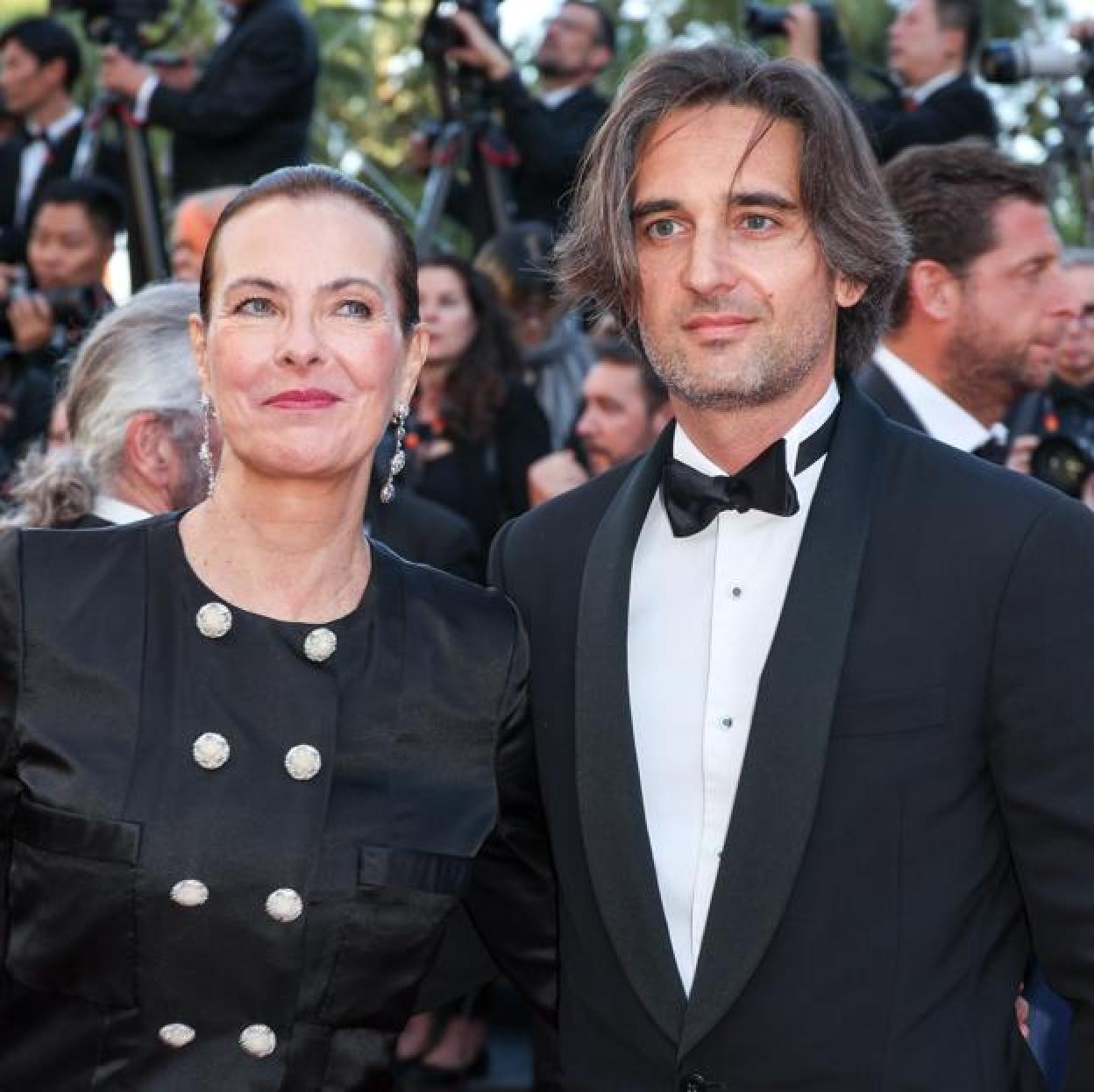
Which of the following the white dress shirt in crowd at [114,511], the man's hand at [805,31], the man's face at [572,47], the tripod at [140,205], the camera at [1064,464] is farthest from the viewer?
the man's face at [572,47]

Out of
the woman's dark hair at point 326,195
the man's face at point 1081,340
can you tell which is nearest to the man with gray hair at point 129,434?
the woman's dark hair at point 326,195

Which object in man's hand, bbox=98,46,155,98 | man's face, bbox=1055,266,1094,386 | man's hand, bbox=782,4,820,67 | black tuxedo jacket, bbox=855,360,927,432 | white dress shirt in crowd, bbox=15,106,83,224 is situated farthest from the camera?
white dress shirt in crowd, bbox=15,106,83,224

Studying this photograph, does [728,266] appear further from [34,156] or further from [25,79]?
[25,79]

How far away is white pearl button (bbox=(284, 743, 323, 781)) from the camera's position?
257 cm

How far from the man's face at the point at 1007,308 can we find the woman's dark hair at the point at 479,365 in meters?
2.11

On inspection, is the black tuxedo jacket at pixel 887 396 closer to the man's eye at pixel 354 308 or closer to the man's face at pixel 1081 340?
the man's eye at pixel 354 308

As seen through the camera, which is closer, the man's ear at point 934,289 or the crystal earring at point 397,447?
the crystal earring at point 397,447

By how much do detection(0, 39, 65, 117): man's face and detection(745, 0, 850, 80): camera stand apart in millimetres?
3087

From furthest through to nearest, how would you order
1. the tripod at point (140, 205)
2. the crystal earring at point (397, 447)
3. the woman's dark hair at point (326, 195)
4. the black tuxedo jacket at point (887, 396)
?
1. the tripod at point (140, 205)
2. the black tuxedo jacket at point (887, 396)
3. the crystal earring at point (397, 447)
4. the woman's dark hair at point (326, 195)

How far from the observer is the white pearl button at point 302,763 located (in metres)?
2.57

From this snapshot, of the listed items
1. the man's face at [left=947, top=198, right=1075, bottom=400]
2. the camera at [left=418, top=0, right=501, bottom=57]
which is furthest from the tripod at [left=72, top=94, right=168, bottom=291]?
the man's face at [left=947, top=198, right=1075, bottom=400]

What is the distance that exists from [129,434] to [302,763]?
4.10 ft

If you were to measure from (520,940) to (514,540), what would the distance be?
626 millimetres

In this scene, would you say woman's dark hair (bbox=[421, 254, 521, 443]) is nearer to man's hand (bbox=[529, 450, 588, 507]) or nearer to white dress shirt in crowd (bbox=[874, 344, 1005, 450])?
man's hand (bbox=[529, 450, 588, 507])
